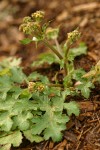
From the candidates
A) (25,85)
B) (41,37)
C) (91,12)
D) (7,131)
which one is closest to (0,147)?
(7,131)

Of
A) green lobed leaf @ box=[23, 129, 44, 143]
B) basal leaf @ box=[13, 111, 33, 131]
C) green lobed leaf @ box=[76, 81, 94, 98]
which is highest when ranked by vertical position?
green lobed leaf @ box=[76, 81, 94, 98]

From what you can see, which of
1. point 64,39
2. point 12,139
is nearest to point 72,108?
point 12,139

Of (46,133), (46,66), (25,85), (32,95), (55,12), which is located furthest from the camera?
(55,12)

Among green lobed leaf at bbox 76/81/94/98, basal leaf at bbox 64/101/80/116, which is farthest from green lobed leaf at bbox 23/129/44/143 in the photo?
green lobed leaf at bbox 76/81/94/98

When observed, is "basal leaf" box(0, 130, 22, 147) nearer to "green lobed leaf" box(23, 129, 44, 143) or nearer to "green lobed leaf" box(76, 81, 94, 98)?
"green lobed leaf" box(23, 129, 44, 143)

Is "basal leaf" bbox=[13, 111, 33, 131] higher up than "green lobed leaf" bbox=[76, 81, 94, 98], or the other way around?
"green lobed leaf" bbox=[76, 81, 94, 98]

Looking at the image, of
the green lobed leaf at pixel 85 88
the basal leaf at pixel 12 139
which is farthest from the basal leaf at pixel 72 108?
the basal leaf at pixel 12 139

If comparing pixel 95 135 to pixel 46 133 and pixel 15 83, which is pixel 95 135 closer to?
pixel 46 133

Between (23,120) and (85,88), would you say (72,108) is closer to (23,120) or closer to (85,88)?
(85,88)
